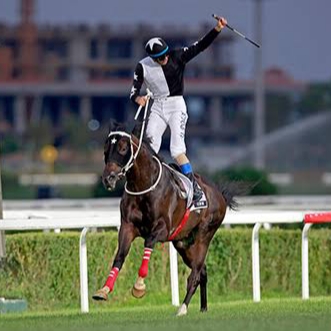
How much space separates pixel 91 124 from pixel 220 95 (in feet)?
52.2

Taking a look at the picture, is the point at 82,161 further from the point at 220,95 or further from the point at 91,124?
the point at 220,95

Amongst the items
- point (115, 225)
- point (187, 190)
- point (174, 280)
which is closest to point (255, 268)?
point (174, 280)

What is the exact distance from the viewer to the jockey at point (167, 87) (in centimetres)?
1280

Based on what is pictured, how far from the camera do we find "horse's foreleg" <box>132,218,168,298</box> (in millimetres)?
11898

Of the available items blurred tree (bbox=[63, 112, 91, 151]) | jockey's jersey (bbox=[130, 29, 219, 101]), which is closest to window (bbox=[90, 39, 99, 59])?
blurred tree (bbox=[63, 112, 91, 151])

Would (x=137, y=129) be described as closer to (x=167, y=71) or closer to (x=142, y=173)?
(x=142, y=173)

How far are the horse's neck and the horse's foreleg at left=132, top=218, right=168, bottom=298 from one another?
287 millimetres

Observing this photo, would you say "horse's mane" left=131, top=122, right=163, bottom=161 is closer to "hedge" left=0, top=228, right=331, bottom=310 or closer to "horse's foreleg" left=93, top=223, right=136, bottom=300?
"horse's foreleg" left=93, top=223, right=136, bottom=300

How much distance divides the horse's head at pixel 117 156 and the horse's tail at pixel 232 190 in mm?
1720

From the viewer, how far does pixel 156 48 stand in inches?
500

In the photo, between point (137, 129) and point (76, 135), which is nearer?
point (137, 129)

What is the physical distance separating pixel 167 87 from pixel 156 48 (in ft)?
1.27

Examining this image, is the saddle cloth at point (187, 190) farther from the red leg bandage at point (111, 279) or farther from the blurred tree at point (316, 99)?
the blurred tree at point (316, 99)

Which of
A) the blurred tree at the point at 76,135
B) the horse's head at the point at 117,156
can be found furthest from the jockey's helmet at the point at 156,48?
the blurred tree at the point at 76,135
